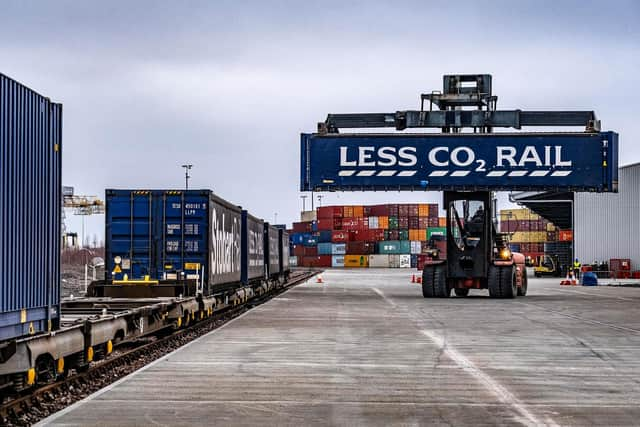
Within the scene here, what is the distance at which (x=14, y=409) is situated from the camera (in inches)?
361

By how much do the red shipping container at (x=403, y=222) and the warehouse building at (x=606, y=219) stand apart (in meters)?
43.0

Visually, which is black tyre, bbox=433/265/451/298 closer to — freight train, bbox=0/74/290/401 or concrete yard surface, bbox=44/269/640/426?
freight train, bbox=0/74/290/401

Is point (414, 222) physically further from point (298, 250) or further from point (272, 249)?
point (272, 249)

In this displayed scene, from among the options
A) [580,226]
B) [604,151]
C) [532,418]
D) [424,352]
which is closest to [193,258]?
[424,352]

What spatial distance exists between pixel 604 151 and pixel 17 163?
27306 mm

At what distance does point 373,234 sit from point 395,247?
170 inches

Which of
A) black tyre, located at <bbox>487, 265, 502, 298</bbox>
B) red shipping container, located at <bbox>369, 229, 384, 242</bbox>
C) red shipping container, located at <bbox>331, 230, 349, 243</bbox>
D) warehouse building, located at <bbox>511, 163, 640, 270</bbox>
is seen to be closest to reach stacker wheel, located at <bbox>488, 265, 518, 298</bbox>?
black tyre, located at <bbox>487, 265, 502, 298</bbox>

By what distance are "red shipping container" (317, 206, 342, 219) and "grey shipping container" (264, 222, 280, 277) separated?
75.0m

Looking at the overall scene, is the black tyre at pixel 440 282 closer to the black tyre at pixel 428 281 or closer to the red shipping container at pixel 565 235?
the black tyre at pixel 428 281

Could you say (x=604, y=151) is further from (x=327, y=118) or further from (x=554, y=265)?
(x=554, y=265)

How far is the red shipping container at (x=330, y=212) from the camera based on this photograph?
12075cm

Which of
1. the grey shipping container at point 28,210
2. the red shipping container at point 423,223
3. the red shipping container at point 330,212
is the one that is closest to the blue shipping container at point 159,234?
the grey shipping container at point 28,210

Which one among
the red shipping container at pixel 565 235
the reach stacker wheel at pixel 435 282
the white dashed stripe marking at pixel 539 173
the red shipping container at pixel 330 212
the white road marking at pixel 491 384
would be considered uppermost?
the red shipping container at pixel 330 212

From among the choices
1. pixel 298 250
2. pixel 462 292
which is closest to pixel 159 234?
pixel 462 292
